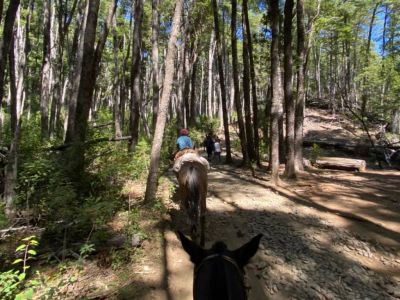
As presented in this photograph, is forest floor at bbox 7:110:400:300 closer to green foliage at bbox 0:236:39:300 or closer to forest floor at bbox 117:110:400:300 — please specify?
forest floor at bbox 117:110:400:300

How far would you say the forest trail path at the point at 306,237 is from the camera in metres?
5.46

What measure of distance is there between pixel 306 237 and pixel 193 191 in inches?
109

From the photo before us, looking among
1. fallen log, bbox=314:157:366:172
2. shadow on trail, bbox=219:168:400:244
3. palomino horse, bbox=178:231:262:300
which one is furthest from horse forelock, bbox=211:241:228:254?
fallen log, bbox=314:157:366:172

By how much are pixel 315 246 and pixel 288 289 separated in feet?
5.46

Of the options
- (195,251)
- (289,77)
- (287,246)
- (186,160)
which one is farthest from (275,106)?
(195,251)

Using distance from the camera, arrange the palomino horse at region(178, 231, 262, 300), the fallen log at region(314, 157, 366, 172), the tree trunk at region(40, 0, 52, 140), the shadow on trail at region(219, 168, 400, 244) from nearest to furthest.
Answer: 1. the palomino horse at region(178, 231, 262, 300)
2. the shadow on trail at region(219, 168, 400, 244)
3. the fallen log at region(314, 157, 366, 172)
4. the tree trunk at region(40, 0, 52, 140)

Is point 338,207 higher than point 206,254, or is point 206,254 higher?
point 206,254

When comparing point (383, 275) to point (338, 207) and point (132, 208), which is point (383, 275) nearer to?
point (338, 207)

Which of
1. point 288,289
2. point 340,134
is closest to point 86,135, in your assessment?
point 288,289

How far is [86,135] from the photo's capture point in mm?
9461

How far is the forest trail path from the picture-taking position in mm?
5465

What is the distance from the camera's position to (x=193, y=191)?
20.6ft

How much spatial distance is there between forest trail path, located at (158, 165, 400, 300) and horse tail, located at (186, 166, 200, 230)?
73 centimetres

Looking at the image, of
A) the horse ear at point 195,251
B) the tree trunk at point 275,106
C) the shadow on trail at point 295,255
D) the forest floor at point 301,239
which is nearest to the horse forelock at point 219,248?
the horse ear at point 195,251
